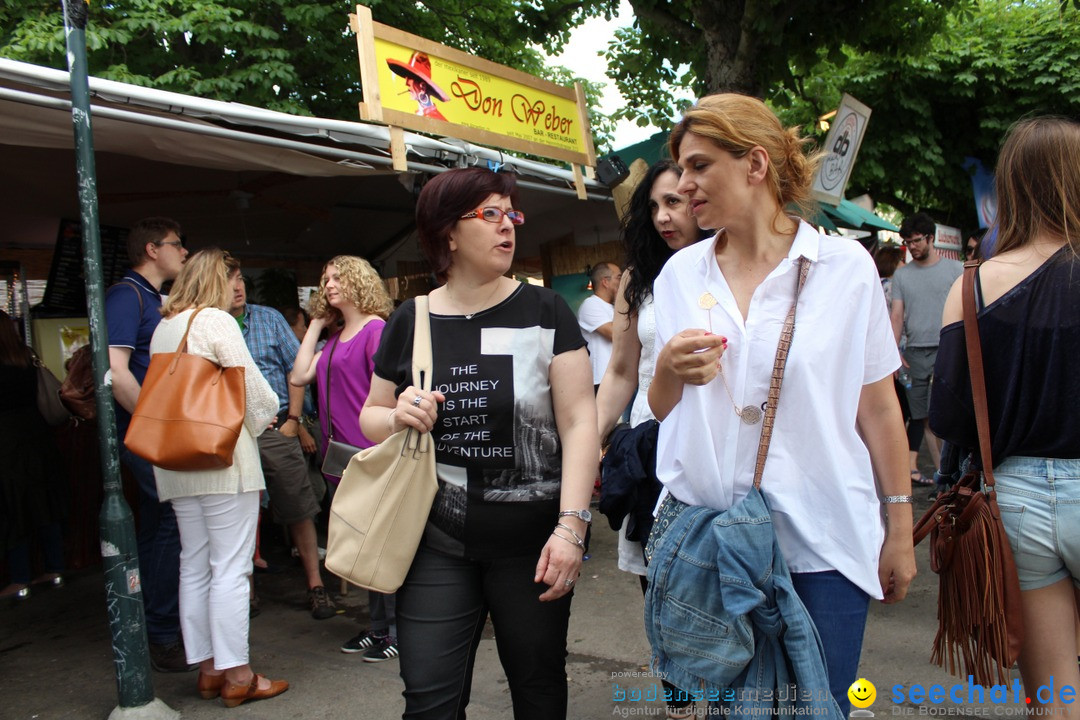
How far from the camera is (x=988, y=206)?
15.0 m

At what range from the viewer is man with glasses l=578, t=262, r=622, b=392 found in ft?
20.7

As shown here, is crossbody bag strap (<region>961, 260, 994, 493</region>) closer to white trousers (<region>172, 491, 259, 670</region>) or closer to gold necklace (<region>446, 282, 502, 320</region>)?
gold necklace (<region>446, 282, 502, 320</region>)

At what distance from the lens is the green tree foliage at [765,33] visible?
7988 mm

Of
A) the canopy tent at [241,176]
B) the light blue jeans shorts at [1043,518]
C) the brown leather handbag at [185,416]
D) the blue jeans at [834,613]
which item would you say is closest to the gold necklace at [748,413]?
the blue jeans at [834,613]

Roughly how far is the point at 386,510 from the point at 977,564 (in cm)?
154

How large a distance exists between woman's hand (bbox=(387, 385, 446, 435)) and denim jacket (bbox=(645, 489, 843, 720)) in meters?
0.72

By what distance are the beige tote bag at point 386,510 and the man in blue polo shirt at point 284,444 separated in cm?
282

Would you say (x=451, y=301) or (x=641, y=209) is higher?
(x=641, y=209)

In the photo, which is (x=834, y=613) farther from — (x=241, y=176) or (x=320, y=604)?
(x=241, y=176)

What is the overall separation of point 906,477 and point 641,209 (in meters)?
1.45

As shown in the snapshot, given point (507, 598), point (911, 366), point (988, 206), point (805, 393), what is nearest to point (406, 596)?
point (507, 598)

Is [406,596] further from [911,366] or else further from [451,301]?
[911,366]

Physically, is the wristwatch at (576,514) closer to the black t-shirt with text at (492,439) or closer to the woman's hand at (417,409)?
the black t-shirt with text at (492,439)

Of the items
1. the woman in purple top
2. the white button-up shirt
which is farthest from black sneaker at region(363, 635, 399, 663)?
the white button-up shirt
